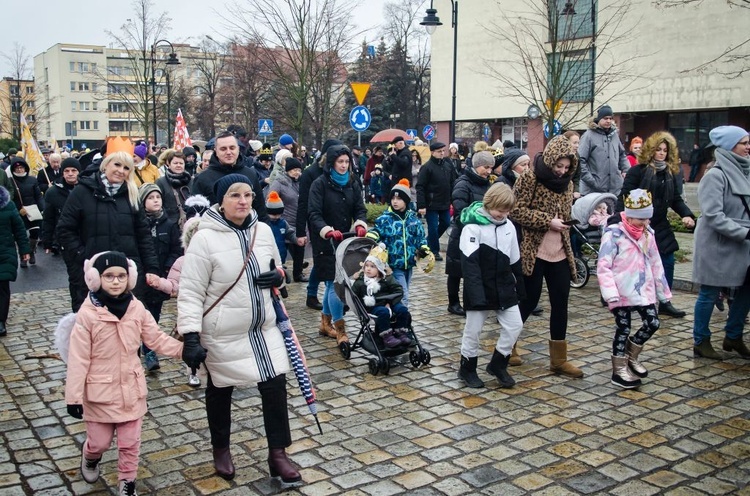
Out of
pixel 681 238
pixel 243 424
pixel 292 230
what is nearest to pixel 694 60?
pixel 681 238

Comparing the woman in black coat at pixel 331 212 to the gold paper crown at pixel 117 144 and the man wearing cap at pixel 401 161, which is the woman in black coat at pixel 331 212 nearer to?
the gold paper crown at pixel 117 144

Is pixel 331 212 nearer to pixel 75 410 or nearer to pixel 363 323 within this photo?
pixel 363 323

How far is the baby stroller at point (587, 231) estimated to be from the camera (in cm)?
955

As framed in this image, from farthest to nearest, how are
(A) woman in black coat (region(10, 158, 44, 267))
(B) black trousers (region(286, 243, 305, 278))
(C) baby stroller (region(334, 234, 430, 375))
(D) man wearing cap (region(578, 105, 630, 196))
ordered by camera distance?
(A) woman in black coat (region(10, 158, 44, 267)), (B) black trousers (region(286, 243, 305, 278)), (D) man wearing cap (region(578, 105, 630, 196)), (C) baby stroller (region(334, 234, 430, 375))

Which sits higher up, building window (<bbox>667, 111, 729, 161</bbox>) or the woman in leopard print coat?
building window (<bbox>667, 111, 729, 161</bbox>)

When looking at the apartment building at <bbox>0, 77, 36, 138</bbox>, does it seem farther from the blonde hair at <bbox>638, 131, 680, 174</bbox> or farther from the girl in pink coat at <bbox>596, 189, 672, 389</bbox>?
the girl in pink coat at <bbox>596, 189, 672, 389</bbox>

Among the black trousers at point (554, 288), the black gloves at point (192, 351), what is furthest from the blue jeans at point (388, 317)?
the black gloves at point (192, 351)

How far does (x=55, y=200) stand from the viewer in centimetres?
941

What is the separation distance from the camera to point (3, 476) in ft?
16.7

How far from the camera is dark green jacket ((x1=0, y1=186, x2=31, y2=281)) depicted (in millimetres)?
8891

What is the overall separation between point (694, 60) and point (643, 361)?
31.1 meters

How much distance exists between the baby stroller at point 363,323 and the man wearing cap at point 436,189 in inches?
184

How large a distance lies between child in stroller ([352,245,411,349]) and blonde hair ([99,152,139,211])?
2.17m

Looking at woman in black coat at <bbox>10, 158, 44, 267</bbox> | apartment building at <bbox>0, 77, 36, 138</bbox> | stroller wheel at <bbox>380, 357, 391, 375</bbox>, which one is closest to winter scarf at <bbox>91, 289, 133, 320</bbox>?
stroller wheel at <bbox>380, 357, 391, 375</bbox>
